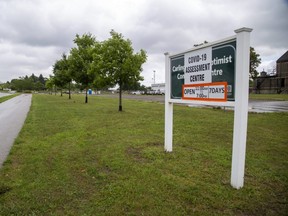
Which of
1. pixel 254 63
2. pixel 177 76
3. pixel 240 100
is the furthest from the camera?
pixel 254 63

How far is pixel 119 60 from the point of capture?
14656 millimetres

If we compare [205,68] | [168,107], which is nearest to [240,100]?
[205,68]

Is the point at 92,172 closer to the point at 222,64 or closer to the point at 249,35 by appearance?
the point at 222,64

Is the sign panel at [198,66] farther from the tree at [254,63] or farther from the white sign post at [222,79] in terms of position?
the tree at [254,63]

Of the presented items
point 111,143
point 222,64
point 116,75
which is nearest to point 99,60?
point 116,75

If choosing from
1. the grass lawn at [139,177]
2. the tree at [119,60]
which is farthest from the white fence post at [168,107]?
the tree at [119,60]

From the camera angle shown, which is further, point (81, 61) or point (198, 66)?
point (81, 61)

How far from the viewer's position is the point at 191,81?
473 centimetres

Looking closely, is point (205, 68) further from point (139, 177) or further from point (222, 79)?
point (139, 177)

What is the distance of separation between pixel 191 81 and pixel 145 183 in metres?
2.27

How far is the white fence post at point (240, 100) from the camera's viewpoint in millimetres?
3467

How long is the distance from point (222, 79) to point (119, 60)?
37.5 feet

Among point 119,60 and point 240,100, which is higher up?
point 119,60

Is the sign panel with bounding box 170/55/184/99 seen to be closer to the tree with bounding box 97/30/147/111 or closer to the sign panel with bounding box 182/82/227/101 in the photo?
the sign panel with bounding box 182/82/227/101
